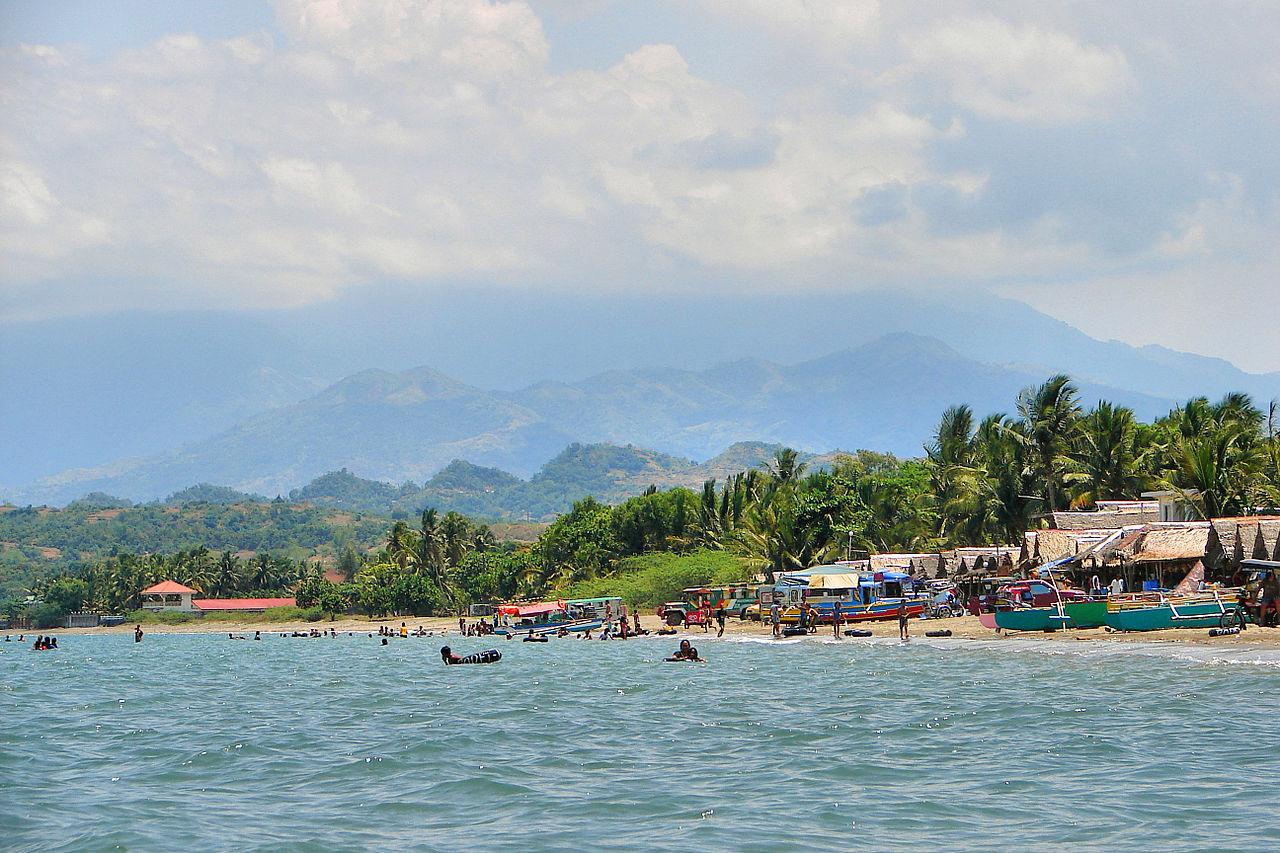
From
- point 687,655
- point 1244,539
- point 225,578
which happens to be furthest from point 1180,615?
point 225,578

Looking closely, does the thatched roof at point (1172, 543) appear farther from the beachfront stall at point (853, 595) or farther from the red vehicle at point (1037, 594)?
the beachfront stall at point (853, 595)

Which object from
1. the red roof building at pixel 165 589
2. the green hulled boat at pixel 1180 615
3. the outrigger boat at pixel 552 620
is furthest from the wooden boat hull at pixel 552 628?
the red roof building at pixel 165 589

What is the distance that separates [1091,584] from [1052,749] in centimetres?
3236

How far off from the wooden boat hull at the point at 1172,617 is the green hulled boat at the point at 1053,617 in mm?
2203

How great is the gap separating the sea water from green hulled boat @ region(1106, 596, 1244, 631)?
301 centimetres

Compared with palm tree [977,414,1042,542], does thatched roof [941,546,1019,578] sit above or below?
below

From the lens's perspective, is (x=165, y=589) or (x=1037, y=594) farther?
(x=165, y=589)

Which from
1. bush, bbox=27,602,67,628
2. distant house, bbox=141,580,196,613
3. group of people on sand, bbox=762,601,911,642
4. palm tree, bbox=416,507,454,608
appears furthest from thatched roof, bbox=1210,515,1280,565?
bush, bbox=27,602,67,628

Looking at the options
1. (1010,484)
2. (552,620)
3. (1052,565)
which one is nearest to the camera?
(1052,565)

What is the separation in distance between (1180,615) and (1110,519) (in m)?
16.9

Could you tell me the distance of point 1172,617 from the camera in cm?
4088

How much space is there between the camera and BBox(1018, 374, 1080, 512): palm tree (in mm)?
66500

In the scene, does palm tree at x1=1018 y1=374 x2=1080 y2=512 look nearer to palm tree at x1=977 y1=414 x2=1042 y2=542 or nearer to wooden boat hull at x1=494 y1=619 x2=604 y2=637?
palm tree at x1=977 y1=414 x2=1042 y2=542

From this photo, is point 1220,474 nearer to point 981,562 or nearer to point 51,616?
point 981,562
